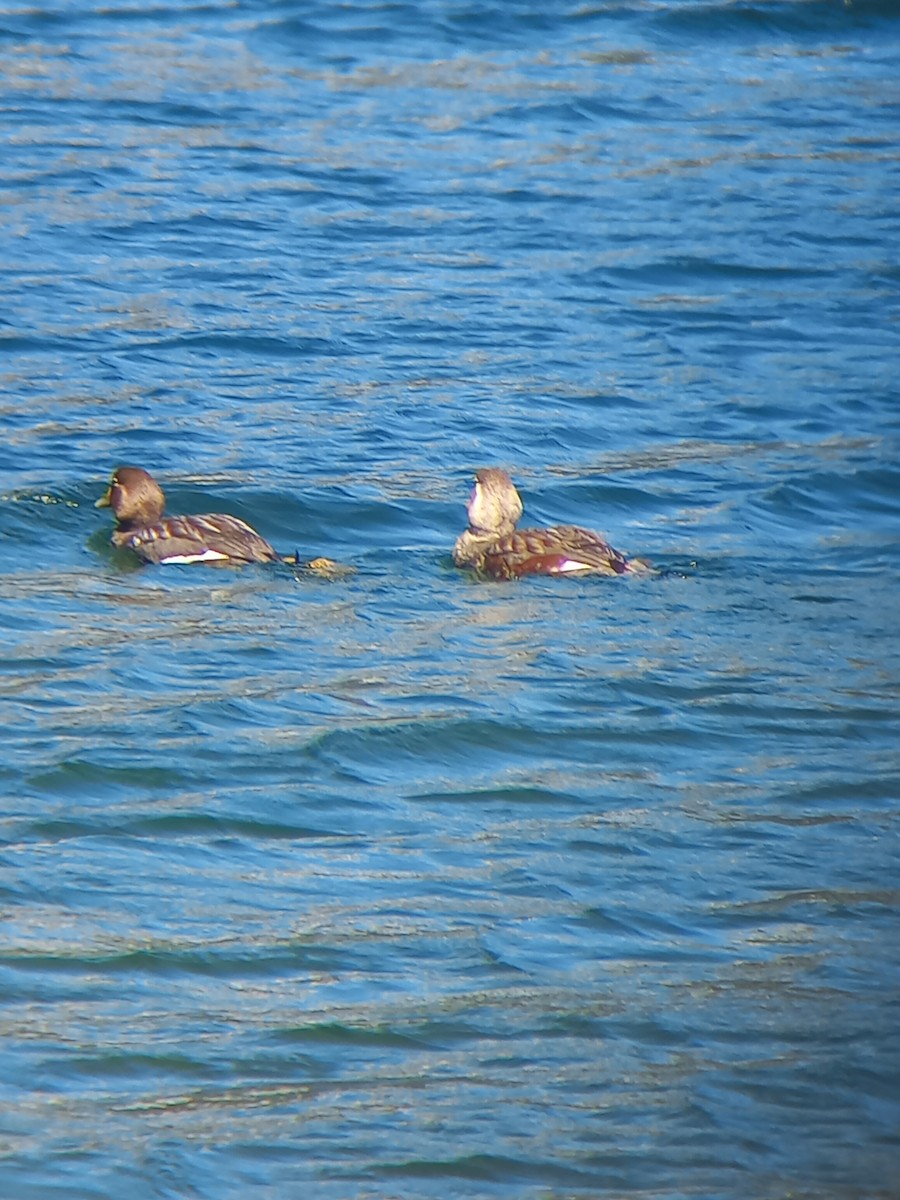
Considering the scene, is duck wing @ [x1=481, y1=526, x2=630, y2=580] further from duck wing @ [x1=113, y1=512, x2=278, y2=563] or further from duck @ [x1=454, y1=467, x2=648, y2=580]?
duck wing @ [x1=113, y1=512, x2=278, y2=563]

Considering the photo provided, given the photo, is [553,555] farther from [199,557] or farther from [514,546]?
[199,557]

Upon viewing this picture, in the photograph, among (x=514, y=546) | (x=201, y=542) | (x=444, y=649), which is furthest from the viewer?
(x=514, y=546)

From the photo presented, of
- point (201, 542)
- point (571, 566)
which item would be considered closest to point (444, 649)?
point (571, 566)

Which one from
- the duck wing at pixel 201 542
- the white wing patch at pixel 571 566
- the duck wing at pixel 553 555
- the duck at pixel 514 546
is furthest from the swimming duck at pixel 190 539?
the white wing patch at pixel 571 566

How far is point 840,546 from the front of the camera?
1096 centimetres

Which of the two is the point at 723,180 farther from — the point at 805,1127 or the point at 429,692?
the point at 805,1127

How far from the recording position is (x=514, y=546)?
10164 millimetres

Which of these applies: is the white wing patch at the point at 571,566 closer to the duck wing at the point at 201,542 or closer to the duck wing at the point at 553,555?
the duck wing at the point at 553,555

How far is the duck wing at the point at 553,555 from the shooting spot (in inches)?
392

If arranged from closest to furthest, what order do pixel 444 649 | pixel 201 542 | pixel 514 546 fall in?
pixel 444 649 → pixel 201 542 → pixel 514 546

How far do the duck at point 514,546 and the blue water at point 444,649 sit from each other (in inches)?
5.1

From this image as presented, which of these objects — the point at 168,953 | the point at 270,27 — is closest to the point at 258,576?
the point at 168,953

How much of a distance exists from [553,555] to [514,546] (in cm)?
20

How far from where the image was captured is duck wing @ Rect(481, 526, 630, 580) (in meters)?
9.97
